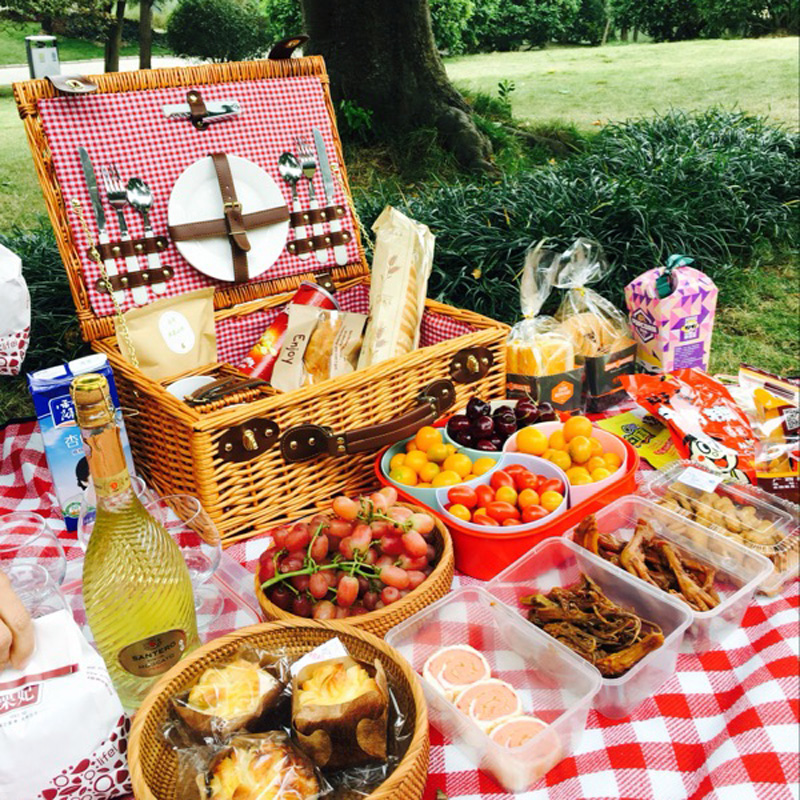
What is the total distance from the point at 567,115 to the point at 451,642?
4684mm

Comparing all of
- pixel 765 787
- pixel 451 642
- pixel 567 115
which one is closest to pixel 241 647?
pixel 451 642

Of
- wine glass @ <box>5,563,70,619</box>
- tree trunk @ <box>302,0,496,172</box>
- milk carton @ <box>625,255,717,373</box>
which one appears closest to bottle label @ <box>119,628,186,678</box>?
wine glass @ <box>5,563,70,619</box>

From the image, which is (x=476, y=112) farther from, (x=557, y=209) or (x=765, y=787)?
(x=765, y=787)

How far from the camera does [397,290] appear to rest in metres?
1.71

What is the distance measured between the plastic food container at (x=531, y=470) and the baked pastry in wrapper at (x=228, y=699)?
0.42 metres

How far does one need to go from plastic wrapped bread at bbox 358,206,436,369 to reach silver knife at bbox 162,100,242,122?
47 centimetres

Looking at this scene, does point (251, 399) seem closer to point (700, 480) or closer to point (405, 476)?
point (405, 476)

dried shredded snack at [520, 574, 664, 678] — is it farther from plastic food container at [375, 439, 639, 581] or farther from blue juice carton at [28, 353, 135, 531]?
blue juice carton at [28, 353, 135, 531]

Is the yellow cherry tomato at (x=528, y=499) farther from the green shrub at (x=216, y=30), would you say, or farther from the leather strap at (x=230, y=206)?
the green shrub at (x=216, y=30)

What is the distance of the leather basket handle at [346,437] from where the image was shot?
137 centimetres

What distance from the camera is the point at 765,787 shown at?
2.68 feet

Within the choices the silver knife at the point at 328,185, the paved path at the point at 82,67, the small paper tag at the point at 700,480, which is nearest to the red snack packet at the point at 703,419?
the small paper tag at the point at 700,480

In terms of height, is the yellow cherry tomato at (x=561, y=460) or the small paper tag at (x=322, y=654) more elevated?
the small paper tag at (x=322, y=654)

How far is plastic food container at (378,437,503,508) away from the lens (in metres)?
1.28
